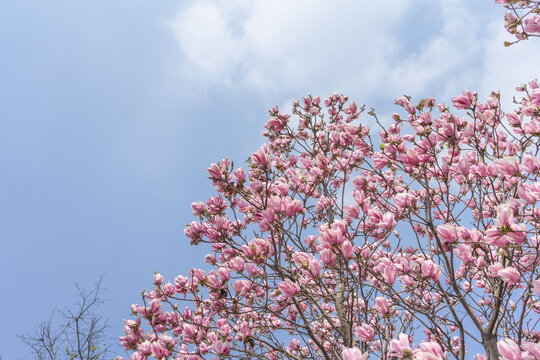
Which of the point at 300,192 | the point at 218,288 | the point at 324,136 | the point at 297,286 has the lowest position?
the point at 297,286

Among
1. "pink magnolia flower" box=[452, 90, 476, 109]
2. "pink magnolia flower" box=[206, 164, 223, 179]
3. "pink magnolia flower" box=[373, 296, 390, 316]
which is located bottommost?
"pink magnolia flower" box=[373, 296, 390, 316]

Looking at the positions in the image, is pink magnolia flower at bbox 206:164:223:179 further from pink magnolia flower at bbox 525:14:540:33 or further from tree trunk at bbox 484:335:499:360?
tree trunk at bbox 484:335:499:360

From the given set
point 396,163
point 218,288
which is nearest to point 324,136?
point 396,163

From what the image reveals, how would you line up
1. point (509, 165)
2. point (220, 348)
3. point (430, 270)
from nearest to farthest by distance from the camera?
point (509, 165), point (430, 270), point (220, 348)

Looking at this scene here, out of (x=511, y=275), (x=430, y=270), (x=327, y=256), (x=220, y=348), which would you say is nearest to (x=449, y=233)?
(x=430, y=270)

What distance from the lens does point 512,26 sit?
7.93 ft

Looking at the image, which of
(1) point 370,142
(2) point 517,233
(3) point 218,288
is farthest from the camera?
(1) point 370,142

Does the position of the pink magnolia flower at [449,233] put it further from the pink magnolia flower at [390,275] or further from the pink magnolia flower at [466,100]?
the pink magnolia flower at [466,100]

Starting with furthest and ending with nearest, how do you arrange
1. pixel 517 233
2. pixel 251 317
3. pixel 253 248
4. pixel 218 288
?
pixel 251 317 < pixel 218 288 < pixel 253 248 < pixel 517 233

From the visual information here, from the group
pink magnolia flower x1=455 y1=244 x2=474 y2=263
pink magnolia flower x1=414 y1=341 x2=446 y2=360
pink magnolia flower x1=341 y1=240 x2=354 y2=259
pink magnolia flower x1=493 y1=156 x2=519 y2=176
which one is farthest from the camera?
pink magnolia flower x1=455 y1=244 x2=474 y2=263

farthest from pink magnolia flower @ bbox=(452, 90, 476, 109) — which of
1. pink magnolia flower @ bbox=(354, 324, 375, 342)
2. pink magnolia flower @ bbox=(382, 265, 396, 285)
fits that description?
pink magnolia flower @ bbox=(354, 324, 375, 342)

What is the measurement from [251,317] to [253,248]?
3007mm

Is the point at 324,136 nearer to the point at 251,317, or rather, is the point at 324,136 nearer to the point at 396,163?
the point at 396,163

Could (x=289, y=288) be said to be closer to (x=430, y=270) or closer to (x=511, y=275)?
(x=430, y=270)
